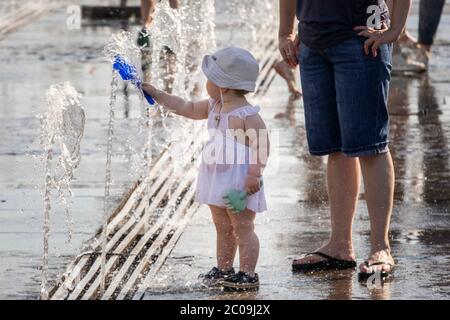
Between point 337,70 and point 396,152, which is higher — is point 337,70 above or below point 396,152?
above

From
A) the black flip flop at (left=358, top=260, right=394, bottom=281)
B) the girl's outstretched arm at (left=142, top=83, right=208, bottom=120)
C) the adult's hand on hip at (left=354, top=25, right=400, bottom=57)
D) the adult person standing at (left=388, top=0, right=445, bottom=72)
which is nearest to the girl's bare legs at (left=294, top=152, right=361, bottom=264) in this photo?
the black flip flop at (left=358, top=260, right=394, bottom=281)

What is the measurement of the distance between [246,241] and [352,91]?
0.86 m

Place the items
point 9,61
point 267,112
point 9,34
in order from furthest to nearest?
1. point 9,34
2. point 9,61
3. point 267,112

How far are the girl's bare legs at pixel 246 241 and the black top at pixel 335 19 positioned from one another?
90 centimetres

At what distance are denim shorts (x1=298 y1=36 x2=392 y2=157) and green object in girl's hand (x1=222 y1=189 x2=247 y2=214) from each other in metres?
0.60

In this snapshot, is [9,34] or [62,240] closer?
[62,240]

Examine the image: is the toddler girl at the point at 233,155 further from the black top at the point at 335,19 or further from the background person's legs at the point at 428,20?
the background person's legs at the point at 428,20

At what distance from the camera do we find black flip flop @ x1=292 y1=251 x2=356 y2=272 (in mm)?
7977

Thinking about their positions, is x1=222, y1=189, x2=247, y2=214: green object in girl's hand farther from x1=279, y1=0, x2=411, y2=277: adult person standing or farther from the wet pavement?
x1=279, y1=0, x2=411, y2=277: adult person standing

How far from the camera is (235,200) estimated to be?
24.6 ft
